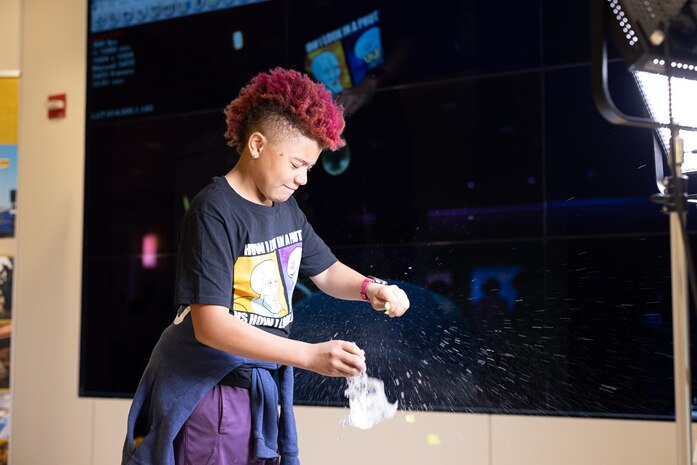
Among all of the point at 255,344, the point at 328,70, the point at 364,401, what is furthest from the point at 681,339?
the point at 328,70

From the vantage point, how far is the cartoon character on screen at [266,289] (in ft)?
6.20

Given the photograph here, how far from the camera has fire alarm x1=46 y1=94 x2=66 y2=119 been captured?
4402 millimetres

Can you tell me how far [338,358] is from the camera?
165 centimetres

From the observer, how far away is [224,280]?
1773 millimetres

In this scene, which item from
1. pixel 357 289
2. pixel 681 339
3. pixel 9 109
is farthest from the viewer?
pixel 9 109

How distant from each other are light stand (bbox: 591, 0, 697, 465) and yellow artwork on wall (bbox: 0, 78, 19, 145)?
3471 millimetres

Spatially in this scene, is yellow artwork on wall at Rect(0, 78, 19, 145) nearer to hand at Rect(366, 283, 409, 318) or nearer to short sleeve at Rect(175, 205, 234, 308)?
short sleeve at Rect(175, 205, 234, 308)

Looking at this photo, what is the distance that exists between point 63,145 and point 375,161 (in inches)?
74.1

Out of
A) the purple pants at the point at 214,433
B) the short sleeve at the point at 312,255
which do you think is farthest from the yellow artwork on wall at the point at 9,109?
the purple pants at the point at 214,433

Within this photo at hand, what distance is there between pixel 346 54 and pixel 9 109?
1.89 metres

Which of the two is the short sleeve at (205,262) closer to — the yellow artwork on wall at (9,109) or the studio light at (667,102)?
the studio light at (667,102)

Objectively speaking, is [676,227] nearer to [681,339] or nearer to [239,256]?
[681,339]

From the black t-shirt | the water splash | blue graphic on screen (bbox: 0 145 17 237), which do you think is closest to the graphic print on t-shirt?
the black t-shirt

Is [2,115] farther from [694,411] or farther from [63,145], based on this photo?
[694,411]
